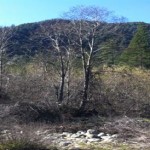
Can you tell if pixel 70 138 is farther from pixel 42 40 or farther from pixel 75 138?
pixel 42 40

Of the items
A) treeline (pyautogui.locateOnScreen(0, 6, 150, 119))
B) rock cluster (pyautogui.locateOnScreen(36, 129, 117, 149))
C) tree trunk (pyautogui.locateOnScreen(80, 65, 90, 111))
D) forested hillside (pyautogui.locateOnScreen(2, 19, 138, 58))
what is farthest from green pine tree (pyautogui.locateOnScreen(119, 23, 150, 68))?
rock cluster (pyautogui.locateOnScreen(36, 129, 117, 149))

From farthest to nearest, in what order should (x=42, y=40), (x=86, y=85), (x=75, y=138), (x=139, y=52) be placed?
(x=139, y=52) → (x=42, y=40) → (x=86, y=85) → (x=75, y=138)

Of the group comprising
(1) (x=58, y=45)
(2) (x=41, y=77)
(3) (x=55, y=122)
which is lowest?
(3) (x=55, y=122)

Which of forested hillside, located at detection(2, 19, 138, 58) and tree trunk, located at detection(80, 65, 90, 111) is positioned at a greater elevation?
forested hillside, located at detection(2, 19, 138, 58)

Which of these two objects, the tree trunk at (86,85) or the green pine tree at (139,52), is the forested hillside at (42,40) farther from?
the tree trunk at (86,85)

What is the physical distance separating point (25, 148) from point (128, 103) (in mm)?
14725

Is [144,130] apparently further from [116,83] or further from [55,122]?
[116,83]

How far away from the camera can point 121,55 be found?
52.3 m

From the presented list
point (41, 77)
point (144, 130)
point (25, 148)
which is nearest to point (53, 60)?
point (41, 77)

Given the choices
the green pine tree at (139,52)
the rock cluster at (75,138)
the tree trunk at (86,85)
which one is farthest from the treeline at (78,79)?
→ the green pine tree at (139,52)

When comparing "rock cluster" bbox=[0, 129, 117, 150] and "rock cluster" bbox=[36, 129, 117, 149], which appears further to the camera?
"rock cluster" bbox=[36, 129, 117, 149]

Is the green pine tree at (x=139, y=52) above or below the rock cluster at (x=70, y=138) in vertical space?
above

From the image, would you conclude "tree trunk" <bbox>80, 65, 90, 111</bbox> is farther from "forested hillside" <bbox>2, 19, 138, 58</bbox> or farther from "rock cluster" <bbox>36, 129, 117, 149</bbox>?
"rock cluster" <bbox>36, 129, 117, 149</bbox>

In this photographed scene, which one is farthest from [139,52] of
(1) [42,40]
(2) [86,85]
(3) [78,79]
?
(2) [86,85]
